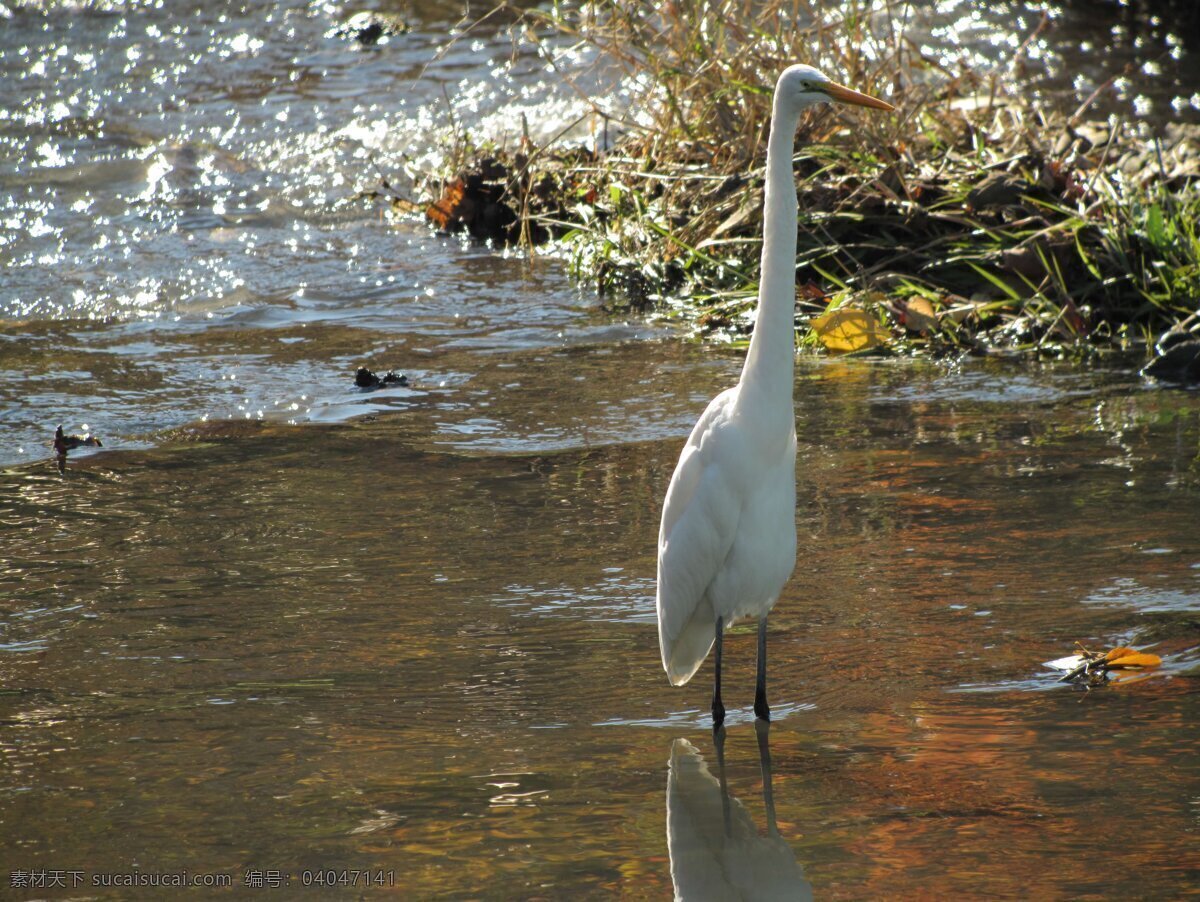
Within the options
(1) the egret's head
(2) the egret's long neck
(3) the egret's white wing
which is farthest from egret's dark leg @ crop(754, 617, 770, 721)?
(1) the egret's head

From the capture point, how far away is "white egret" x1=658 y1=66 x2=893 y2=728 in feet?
11.6

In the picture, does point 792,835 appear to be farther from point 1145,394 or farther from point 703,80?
point 703,80

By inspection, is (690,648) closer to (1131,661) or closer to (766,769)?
(766,769)

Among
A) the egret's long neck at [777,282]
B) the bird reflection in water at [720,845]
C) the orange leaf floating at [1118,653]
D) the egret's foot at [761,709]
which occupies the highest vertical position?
the egret's long neck at [777,282]

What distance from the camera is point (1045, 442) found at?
5.54 metres

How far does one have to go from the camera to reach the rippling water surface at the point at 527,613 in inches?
115

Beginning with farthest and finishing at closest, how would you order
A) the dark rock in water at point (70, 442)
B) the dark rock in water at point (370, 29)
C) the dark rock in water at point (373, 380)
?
the dark rock in water at point (370, 29) < the dark rock in water at point (373, 380) < the dark rock in water at point (70, 442)

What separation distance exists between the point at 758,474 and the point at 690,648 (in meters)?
0.50

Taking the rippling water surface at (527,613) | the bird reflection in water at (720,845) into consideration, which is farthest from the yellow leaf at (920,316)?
the bird reflection in water at (720,845)

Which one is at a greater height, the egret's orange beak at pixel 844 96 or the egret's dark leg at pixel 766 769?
the egret's orange beak at pixel 844 96

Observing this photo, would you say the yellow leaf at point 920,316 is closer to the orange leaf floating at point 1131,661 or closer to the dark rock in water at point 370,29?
the orange leaf floating at point 1131,661

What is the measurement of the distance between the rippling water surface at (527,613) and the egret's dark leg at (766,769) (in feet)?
0.05

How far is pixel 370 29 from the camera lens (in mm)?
13211

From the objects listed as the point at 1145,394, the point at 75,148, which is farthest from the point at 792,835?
the point at 75,148
